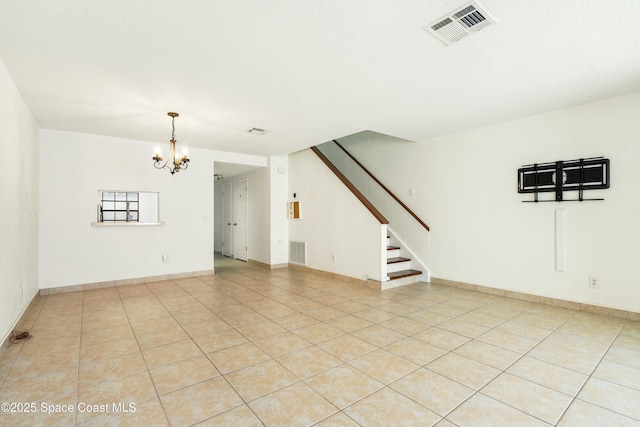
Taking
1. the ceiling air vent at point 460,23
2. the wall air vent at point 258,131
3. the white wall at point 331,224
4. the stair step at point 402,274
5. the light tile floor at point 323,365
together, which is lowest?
the light tile floor at point 323,365

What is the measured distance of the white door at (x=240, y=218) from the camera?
8.46m

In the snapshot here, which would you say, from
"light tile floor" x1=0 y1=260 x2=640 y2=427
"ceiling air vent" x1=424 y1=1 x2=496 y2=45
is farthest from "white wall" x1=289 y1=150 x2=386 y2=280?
"ceiling air vent" x1=424 y1=1 x2=496 y2=45

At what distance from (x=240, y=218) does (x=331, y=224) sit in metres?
3.49

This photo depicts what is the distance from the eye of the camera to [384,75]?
10.1 ft

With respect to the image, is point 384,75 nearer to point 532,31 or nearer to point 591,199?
point 532,31

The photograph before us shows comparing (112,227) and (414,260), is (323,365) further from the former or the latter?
(112,227)

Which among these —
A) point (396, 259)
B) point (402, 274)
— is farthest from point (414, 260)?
point (402, 274)

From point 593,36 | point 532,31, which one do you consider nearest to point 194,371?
point 532,31

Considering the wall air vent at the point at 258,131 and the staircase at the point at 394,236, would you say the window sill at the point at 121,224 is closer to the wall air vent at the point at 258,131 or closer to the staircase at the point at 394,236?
the wall air vent at the point at 258,131

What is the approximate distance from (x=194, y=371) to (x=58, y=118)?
14.1 feet

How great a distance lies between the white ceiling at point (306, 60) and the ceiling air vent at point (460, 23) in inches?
2.6

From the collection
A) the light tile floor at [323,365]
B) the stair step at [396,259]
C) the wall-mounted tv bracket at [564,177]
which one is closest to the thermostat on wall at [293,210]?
the stair step at [396,259]

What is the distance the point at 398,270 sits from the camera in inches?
231

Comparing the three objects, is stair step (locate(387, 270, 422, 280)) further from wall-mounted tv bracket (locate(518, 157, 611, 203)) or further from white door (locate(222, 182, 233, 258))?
white door (locate(222, 182, 233, 258))
